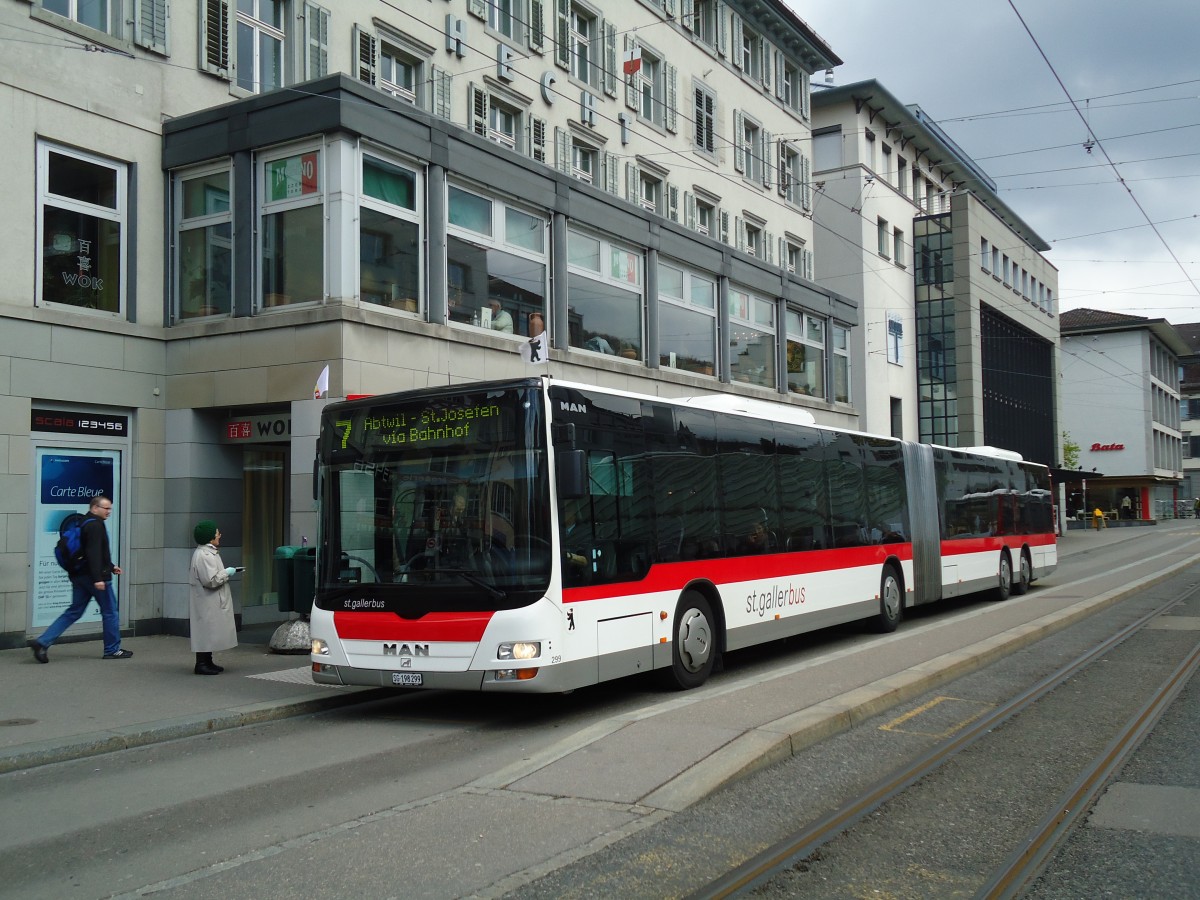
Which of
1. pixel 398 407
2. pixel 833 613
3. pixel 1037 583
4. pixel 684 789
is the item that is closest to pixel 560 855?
pixel 684 789

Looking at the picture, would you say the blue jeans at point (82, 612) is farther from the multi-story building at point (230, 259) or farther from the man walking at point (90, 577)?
the multi-story building at point (230, 259)

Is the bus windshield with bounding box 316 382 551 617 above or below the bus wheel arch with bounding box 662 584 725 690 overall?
above

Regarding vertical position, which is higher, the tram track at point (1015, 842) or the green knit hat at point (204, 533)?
the green knit hat at point (204, 533)

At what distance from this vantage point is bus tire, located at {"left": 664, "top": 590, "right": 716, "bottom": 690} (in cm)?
1039

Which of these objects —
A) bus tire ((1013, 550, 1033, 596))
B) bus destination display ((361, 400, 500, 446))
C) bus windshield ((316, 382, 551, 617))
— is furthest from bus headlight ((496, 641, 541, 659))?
bus tire ((1013, 550, 1033, 596))

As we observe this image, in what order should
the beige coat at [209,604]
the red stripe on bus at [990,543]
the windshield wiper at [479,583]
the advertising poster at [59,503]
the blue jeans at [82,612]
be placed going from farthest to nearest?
the red stripe on bus at [990,543] < the advertising poster at [59,503] < the blue jeans at [82,612] < the beige coat at [209,604] < the windshield wiper at [479,583]

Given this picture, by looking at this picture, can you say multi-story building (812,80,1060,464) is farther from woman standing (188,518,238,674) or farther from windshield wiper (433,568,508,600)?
windshield wiper (433,568,508,600)

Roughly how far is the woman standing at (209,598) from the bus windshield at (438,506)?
1872 mm

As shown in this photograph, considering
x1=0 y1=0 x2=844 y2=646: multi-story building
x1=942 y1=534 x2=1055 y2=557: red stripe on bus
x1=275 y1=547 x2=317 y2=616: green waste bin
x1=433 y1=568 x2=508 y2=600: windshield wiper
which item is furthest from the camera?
x1=942 y1=534 x2=1055 y2=557: red stripe on bus

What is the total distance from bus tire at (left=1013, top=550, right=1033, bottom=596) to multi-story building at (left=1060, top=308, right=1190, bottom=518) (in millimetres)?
59778

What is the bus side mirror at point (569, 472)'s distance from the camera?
8.74m

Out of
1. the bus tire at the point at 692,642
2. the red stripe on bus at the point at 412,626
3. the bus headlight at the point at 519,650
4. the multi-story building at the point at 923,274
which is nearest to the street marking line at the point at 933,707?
the bus tire at the point at 692,642

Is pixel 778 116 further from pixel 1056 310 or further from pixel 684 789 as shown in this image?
pixel 1056 310

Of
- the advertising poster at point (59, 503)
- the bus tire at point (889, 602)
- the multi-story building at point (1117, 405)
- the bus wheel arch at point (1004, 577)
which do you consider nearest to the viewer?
the advertising poster at point (59, 503)
